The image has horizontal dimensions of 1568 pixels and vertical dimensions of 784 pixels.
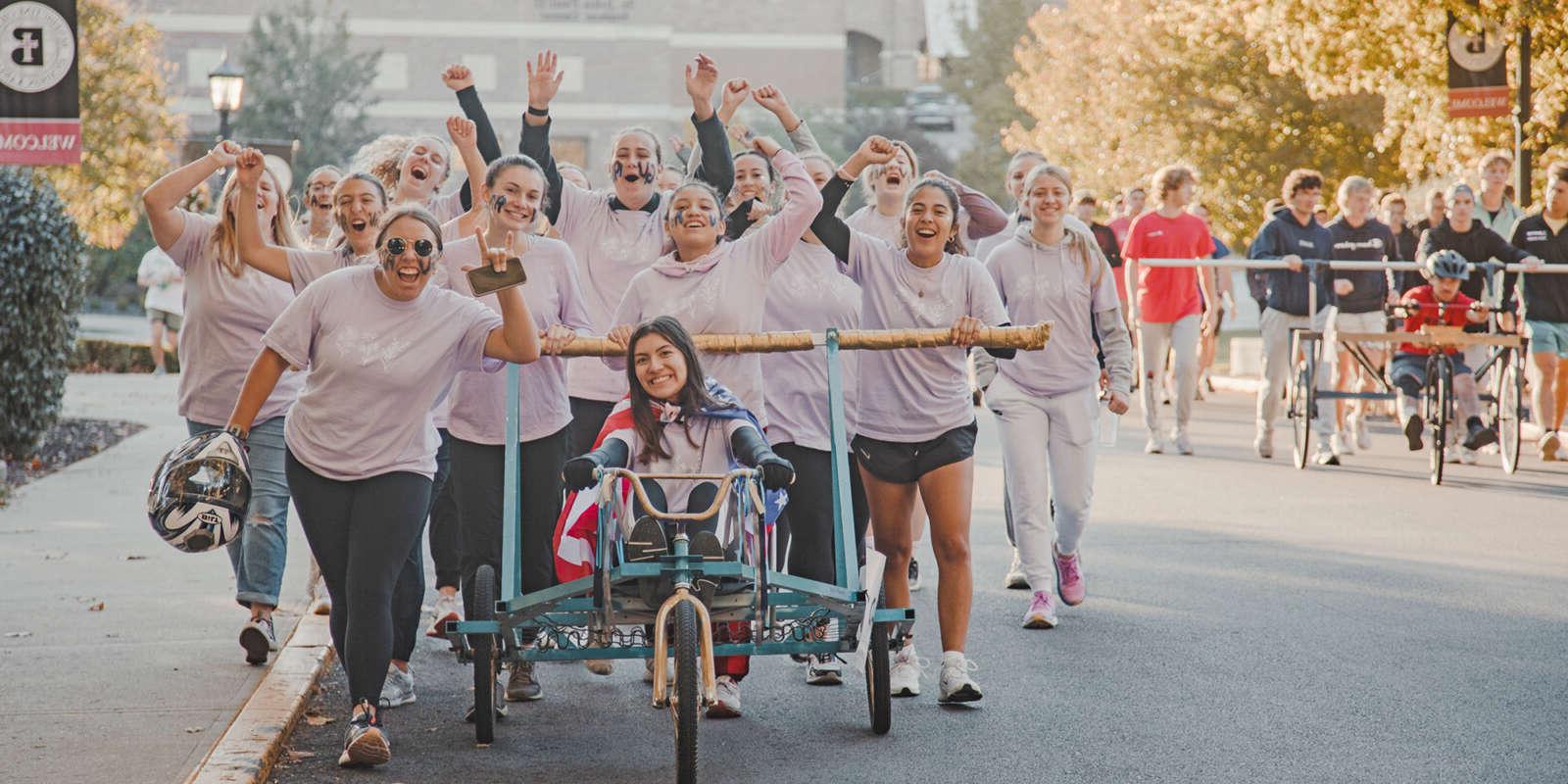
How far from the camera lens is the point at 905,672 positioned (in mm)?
7531

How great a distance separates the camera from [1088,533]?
39.1ft

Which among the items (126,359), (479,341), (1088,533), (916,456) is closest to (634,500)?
(479,341)

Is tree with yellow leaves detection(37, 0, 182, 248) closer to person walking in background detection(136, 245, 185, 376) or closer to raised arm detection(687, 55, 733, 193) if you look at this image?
person walking in background detection(136, 245, 185, 376)

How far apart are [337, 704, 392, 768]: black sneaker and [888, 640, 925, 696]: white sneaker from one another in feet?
6.53

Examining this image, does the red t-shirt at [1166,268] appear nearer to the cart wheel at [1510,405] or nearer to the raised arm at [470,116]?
the cart wheel at [1510,405]

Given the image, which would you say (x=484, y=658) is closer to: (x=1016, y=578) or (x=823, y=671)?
(x=823, y=671)

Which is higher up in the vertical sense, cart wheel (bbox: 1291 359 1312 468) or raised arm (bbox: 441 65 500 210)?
raised arm (bbox: 441 65 500 210)

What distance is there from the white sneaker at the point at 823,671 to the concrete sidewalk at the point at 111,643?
6.88 feet

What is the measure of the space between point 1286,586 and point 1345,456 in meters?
6.71

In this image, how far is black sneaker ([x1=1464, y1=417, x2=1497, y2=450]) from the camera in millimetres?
14594

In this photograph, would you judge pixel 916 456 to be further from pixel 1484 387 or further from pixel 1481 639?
pixel 1484 387

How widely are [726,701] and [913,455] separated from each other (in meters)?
1.15

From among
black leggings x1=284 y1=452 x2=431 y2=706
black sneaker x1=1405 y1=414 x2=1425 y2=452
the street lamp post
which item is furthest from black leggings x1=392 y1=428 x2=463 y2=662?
the street lamp post

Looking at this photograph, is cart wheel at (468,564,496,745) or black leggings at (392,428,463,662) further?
black leggings at (392,428,463,662)
